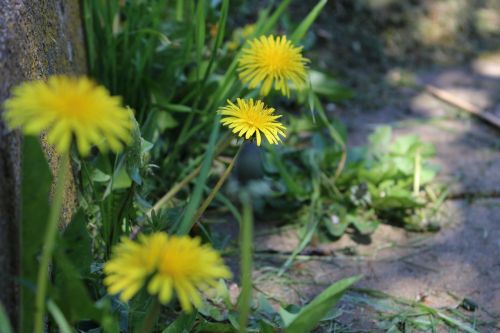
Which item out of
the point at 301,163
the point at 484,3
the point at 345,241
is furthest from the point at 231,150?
the point at 484,3

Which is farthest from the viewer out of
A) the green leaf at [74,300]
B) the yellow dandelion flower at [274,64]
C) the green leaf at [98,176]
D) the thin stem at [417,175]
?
the thin stem at [417,175]

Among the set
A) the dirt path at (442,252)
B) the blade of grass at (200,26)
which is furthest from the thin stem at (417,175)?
the blade of grass at (200,26)

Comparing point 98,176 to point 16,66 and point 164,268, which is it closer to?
point 16,66

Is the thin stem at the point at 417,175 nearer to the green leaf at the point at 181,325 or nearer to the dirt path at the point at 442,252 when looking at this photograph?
the dirt path at the point at 442,252

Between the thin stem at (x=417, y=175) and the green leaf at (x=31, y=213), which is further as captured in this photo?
the thin stem at (x=417, y=175)

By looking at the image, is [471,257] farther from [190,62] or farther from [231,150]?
[190,62]
